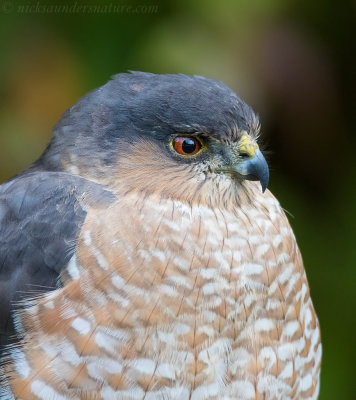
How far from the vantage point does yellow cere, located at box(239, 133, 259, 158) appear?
2938mm

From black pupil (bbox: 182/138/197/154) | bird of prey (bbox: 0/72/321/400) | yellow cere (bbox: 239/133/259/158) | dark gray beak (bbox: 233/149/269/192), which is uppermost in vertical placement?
yellow cere (bbox: 239/133/259/158)

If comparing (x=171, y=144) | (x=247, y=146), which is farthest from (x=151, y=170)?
(x=247, y=146)

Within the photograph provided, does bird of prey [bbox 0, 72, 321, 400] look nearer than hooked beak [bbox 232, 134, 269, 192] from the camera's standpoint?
Yes

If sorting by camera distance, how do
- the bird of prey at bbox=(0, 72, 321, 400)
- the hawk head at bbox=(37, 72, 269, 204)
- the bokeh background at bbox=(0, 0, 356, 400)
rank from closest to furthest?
1. the bird of prey at bbox=(0, 72, 321, 400)
2. the hawk head at bbox=(37, 72, 269, 204)
3. the bokeh background at bbox=(0, 0, 356, 400)

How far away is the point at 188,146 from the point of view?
2932 millimetres

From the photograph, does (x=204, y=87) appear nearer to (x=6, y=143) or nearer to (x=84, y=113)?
(x=84, y=113)

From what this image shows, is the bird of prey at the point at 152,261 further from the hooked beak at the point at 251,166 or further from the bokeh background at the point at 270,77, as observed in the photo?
the bokeh background at the point at 270,77

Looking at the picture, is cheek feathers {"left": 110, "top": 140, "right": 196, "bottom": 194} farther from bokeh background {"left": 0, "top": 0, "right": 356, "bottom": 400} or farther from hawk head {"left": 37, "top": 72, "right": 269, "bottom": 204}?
bokeh background {"left": 0, "top": 0, "right": 356, "bottom": 400}

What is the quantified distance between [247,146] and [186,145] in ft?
0.73

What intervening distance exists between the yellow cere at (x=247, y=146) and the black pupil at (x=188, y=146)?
6.7 inches

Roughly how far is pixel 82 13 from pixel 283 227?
198 cm

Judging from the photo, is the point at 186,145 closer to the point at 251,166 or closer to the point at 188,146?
the point at 188,146

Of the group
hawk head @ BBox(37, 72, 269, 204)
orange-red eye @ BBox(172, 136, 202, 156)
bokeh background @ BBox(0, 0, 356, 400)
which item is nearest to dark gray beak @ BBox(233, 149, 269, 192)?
hawk head @ BBox(37, 72, 269, 204)

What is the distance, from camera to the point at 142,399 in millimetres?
2727
